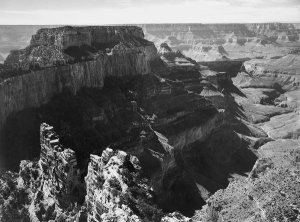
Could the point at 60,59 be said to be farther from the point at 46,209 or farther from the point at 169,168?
the point at 46,209

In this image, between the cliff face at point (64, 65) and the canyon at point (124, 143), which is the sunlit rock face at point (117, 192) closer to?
the canyon at point (124, 143)

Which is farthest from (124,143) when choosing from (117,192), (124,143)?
(117,192)

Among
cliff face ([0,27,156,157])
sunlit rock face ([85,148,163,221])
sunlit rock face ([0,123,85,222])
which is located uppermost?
cliff face ([0,27,156,157])

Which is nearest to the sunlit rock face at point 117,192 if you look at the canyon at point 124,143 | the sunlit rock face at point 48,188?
the canyon at point 124,143

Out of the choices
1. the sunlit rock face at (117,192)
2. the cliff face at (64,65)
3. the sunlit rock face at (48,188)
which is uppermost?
the cliff face at (64,65)

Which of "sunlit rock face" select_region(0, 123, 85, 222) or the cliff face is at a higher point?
the cliff face

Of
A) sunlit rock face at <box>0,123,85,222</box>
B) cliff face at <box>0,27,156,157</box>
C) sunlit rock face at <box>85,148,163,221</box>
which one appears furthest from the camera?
cliff face at <box>0,27,156,157</box>

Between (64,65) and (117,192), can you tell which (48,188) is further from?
Result: (64,65)

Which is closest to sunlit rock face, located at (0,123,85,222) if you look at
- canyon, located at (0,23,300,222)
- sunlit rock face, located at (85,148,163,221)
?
canyon, located at (0,23,300,222)

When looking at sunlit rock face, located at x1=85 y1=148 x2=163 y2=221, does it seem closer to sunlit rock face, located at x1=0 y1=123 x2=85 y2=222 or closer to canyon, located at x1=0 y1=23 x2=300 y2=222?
canyon, located at x1=0 y1=23 x2=300 y2=222

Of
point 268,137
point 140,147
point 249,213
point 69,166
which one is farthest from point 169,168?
point 268,137
